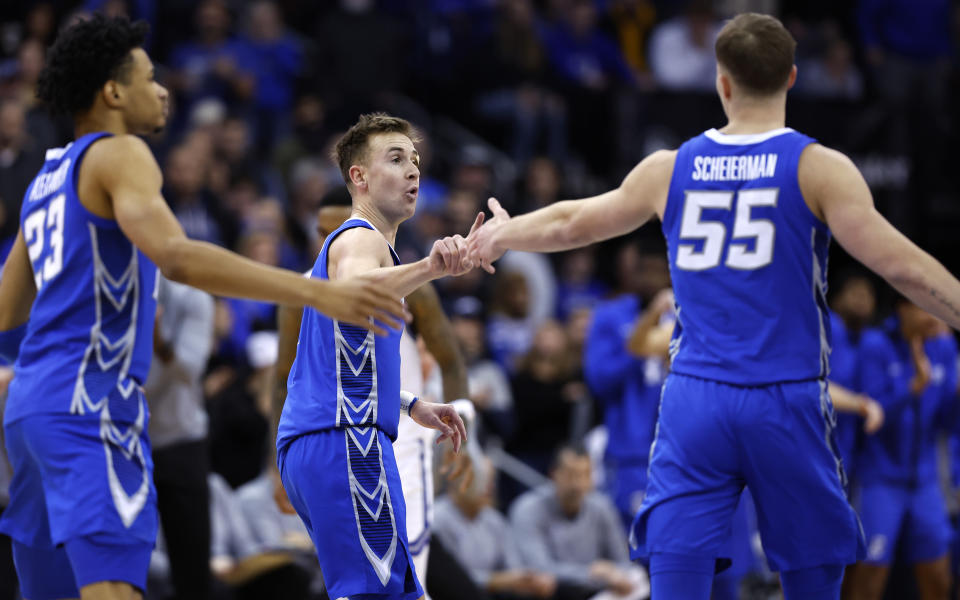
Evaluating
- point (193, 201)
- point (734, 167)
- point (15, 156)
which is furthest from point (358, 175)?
point (193, 201)

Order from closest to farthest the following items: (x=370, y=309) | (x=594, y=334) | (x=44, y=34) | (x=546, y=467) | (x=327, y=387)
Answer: (x=370, y=309)
(x=327, y=387)
(x=594, y=334)
(x=546, y=467)
(x=44, y=34)

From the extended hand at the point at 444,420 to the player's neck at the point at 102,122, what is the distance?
156 cm

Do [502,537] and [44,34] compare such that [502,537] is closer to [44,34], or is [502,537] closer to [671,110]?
[671,110]

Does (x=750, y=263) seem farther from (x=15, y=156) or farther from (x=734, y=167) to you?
(x=15, y=156)

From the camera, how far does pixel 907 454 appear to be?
381 inches

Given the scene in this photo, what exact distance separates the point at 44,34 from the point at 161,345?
672 cm

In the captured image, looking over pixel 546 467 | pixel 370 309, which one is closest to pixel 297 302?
pixel 370 309

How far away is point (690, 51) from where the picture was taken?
15453mm

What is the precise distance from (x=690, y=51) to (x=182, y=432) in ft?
33.0

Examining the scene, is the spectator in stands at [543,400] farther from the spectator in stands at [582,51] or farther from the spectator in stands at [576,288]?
the spectator in stands at [582,51]

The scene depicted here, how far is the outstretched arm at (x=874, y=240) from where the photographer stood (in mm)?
4496

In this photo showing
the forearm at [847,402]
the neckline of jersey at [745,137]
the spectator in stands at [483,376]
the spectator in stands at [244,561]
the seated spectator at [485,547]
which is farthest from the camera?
the spectator in stands at [483,376]

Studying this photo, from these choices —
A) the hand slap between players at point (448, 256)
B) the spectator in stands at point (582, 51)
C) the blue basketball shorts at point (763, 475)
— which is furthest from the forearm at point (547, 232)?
the spectator in stands at point (582, 51)

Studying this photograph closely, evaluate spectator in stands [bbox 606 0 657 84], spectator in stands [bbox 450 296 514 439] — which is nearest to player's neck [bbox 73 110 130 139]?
spectator in stands [bbox 450 296 514 439]
